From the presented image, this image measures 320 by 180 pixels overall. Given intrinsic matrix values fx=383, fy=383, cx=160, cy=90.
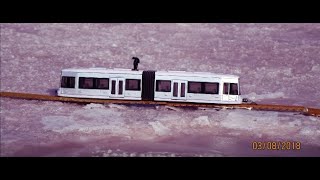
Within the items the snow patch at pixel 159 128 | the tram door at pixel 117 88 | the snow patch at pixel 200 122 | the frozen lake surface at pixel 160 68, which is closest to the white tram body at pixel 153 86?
the tram door at pixel 117 88

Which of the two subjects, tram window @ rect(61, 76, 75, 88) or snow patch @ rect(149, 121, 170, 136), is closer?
snow patch @ rect(149, 121, 170, 136)

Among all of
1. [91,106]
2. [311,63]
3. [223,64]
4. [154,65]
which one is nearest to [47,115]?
[91,106]

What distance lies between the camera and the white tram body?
23.1 metres

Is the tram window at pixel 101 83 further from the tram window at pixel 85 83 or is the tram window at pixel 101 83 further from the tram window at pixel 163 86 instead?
the tram window at pixel 163 86

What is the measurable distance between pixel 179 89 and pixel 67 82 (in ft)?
22.9

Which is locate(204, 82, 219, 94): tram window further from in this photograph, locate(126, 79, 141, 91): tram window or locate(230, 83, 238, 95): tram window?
→ locate(126, 79, 141, 91): tram window

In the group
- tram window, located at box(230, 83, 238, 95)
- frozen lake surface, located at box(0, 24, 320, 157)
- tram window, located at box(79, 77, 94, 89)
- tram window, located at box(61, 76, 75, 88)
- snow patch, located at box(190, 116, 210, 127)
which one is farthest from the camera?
tram window, located at box(61, 76, 75, 88)

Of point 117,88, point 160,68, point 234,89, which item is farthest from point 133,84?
point 160,68

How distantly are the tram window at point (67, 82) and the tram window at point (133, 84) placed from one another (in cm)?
343

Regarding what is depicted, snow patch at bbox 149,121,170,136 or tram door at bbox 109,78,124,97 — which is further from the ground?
tram door at bbox 109,78,124,97

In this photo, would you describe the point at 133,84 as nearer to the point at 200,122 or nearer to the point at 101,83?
the point at 101,83

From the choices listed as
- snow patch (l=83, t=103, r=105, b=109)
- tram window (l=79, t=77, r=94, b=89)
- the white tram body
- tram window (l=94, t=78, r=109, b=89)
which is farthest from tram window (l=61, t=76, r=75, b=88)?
snow patch (l=83, t=103, r=105, b=109)

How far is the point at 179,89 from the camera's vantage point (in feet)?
76.0

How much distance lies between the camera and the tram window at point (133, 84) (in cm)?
2341
